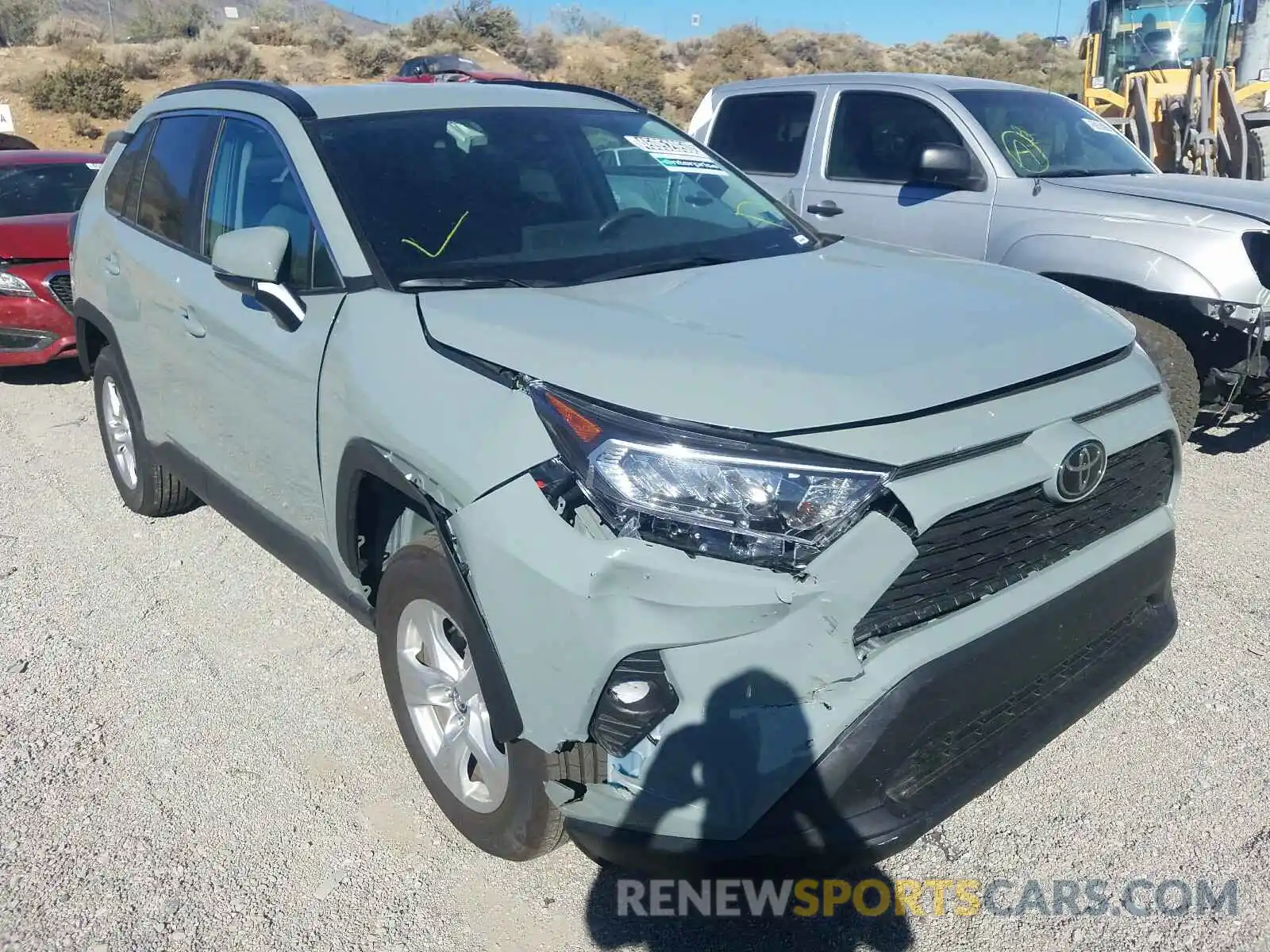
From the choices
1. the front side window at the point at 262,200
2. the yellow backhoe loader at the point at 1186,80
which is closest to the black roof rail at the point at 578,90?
the front side window at the point at 262,200

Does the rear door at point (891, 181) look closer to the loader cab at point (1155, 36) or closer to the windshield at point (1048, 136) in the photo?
the windshield at point (1048, 136)

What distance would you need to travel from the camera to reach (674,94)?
103 feet

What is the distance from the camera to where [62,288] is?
7129mm

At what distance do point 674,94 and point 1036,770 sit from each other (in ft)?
102

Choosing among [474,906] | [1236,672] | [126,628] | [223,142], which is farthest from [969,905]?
[223,142]

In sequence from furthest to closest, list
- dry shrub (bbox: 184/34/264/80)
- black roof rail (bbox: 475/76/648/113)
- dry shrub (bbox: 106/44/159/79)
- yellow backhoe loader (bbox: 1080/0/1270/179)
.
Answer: dry shrub (bbox: 184/34/264/80), dry shrub (bbox: 106/44/159/79), yellow backhoe loader (bbox: 1080/0/1270/179), black roof rail (bbox: 475/76/648/113)

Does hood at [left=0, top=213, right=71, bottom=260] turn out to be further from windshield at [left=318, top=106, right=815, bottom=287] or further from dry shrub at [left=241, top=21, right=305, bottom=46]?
dry shrub at [left=241, top=21, right=305, bottom=46]

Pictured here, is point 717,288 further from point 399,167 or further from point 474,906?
point 474,906

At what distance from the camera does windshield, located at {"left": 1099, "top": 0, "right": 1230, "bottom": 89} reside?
1311cm

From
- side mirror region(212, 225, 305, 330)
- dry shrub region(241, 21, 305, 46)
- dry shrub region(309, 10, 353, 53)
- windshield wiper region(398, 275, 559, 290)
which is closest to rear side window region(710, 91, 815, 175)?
windshield wiper region(398, 275, 559, 290)

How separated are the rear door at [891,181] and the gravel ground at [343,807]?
2.37 meters

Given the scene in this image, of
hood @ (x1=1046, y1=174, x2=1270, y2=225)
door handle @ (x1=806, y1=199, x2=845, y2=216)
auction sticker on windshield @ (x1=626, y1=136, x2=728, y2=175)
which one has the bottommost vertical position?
door handle @ (x1=806, y1=199, x2=845, y2=216)

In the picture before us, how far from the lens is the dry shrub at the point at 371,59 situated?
31.1m

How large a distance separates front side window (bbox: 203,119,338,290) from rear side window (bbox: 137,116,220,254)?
12 centimetres
